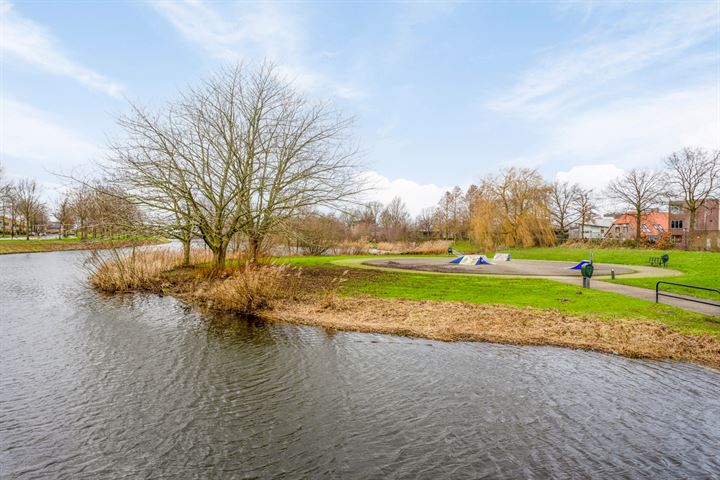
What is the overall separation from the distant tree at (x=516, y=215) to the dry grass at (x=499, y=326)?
27.5 metres

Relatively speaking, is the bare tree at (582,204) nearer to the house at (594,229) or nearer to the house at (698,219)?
the house at (698,219)

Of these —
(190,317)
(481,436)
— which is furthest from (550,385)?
(190,317)

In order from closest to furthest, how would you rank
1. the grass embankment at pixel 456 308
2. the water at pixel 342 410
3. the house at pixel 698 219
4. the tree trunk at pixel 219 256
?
the water at pixel 342 410
the grass embankment at pixel 456 308
the tree trunk at pixel 219 256
the house at pixel 698 219

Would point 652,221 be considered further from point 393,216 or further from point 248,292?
point 248,292

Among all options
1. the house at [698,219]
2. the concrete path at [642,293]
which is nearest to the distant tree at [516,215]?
the house at [698,219]

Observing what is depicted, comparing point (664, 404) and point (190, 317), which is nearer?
point (664, 404)

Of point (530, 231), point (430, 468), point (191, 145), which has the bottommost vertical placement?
point (430, 468)

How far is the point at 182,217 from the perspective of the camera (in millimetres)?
18766

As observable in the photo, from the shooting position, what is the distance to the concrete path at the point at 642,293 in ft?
37.4

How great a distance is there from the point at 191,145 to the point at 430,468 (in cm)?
1771

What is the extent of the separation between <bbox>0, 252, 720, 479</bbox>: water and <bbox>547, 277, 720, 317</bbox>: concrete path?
440cm

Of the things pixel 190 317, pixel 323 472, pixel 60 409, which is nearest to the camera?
pixel 323 472

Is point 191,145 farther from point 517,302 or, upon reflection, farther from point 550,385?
point 550,385

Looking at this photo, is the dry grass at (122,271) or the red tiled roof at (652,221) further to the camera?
the red tiled roof at (652,221)
